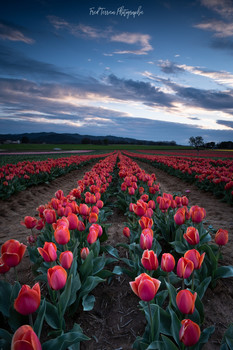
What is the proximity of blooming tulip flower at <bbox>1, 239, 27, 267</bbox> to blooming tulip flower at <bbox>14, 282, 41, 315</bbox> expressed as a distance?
1.41ft

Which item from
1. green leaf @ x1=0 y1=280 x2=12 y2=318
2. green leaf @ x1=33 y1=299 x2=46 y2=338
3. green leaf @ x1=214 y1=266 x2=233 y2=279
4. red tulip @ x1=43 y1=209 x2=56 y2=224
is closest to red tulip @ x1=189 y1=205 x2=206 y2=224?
green leaf @ x1=214 y1=266 x2=233 y2=279

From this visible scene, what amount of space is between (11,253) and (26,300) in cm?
45

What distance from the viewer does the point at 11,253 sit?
1521 mm

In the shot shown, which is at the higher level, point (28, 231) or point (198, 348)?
point (198, 348)

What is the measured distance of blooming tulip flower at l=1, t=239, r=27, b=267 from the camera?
1541 millimetres

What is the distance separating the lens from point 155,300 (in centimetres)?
186

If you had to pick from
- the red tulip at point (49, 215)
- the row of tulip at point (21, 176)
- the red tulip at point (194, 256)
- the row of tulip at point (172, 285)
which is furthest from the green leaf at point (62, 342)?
the row of tulip at point (21, 176)

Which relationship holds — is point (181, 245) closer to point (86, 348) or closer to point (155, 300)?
point (155, 300)

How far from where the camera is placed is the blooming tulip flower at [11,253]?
1541 mm

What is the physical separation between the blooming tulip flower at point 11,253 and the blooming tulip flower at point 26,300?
0.43 metres

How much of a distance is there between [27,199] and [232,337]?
7584mm

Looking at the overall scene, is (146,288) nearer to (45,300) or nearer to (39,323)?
(39,323)

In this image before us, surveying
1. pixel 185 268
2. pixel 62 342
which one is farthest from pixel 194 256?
pixel 62 342

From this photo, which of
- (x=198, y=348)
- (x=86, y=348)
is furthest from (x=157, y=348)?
(x=86, y=348)
